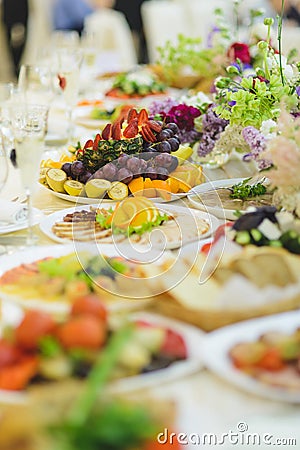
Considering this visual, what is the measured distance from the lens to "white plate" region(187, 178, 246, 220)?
174cm

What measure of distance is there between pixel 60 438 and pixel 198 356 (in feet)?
1.00

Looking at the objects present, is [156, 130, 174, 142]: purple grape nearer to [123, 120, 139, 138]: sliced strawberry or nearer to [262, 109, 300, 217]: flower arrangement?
[123, 120, 139, 138]: sliced strawberry

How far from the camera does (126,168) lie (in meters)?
1.96

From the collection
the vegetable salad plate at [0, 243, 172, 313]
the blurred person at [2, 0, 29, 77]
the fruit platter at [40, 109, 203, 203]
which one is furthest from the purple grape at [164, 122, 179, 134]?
the blurred person at [2, 0, 29, 77]

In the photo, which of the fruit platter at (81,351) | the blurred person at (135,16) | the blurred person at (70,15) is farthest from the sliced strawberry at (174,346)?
the blurred person at (135,16)

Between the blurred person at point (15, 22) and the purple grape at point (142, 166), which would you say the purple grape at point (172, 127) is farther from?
the blurred person at point (15, 22)

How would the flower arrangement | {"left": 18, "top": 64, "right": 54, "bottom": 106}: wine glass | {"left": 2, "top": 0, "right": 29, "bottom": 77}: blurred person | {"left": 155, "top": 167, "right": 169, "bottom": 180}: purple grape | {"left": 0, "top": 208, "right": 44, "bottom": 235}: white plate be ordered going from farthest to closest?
{"left": 2, "top": 0, "right": 29, "bottom": 77}: blurred person
{"left": 18, "top": 64, "right": 54, "bottom": 106}: wine glass
{"left": 155, "top": 167, "right": 169, "bottom": 180}: purple grape
{"left": 0, "top": 208, "right": 44, "bottom": 235}: white plate
the flower arrangement

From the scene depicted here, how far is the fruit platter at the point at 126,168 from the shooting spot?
6.34ft

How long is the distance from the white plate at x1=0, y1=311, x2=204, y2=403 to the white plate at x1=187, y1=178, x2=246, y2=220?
1.88 ft

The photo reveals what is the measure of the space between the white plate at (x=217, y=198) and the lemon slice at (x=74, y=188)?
30 centimetres

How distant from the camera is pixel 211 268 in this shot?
1.27 metres

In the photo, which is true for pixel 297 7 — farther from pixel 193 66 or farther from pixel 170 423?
pixel 170 423

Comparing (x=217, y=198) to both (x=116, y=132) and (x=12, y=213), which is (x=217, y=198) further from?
(x=12, y=213)

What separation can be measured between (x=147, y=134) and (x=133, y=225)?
21.1 inches
